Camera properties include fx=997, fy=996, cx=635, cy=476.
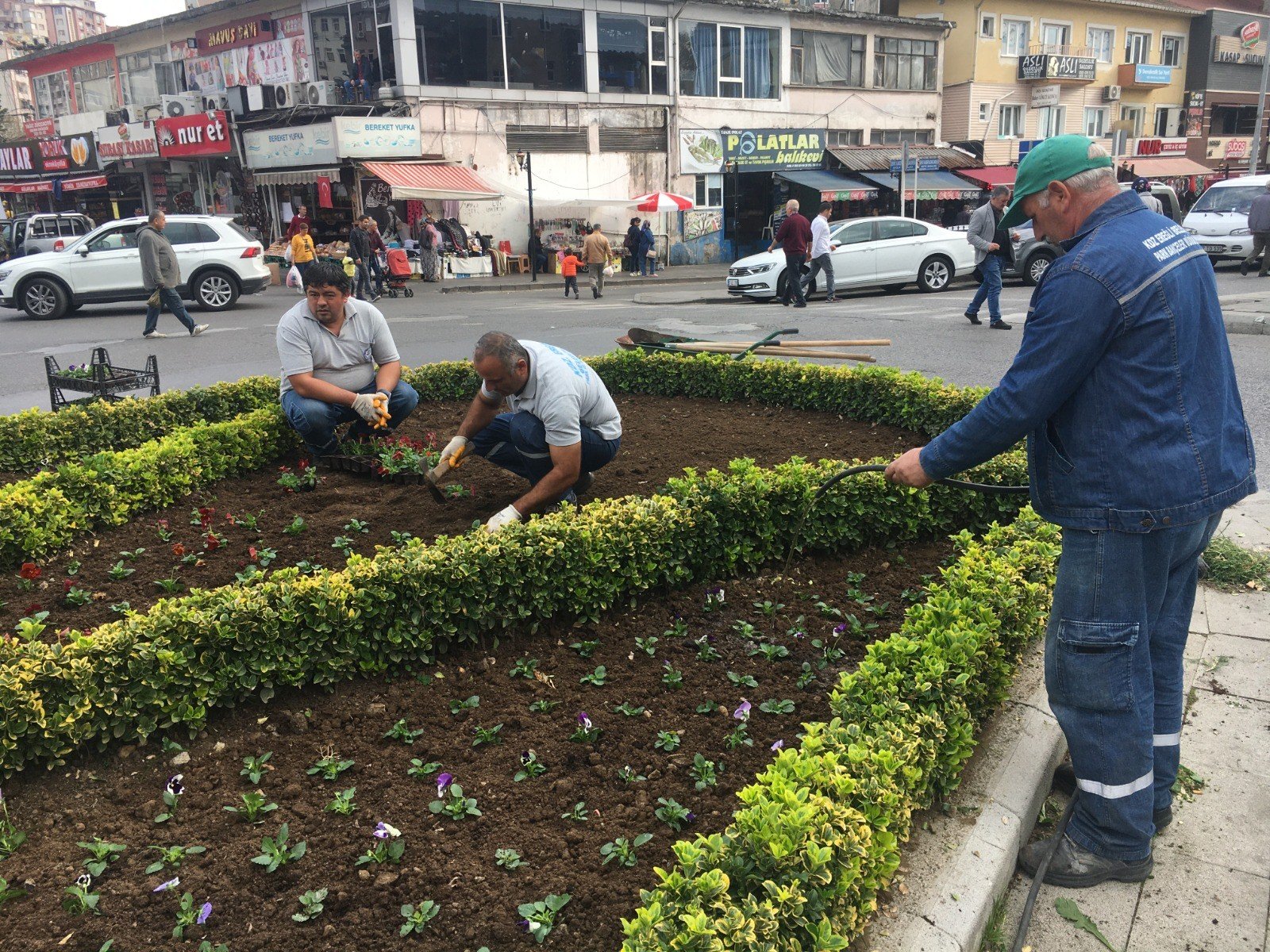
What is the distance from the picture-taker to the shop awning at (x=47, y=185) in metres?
32.5

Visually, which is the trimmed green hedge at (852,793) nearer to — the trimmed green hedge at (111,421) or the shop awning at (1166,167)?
the trimmed green hedge at (111,421)

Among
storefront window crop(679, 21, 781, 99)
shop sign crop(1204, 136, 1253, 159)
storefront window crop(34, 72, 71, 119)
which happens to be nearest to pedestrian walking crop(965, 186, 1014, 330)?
storefront window crop(679, 21, 781, 99)

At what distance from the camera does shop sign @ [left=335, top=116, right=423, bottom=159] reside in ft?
78.1

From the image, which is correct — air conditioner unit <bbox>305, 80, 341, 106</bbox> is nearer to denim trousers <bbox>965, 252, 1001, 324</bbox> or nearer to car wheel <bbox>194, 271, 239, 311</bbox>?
car wheel <bbox>194, 271, 239, 311</bbox>

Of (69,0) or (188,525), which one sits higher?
(69,0)

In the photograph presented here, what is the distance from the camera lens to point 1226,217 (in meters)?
20.8

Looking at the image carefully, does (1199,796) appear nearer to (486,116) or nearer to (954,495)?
(954,495)

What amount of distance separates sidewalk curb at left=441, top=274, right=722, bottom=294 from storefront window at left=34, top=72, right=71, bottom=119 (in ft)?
74.4

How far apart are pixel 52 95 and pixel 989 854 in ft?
149

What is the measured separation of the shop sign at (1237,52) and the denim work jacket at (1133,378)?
167ft

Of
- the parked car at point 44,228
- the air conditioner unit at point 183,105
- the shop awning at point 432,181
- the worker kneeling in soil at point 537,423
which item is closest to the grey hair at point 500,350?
the worker kneeling in soil at point 537,423

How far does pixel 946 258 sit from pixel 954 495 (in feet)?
51.4

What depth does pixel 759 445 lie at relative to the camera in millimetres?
6875

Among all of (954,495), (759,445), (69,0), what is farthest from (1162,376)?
(69,0)
